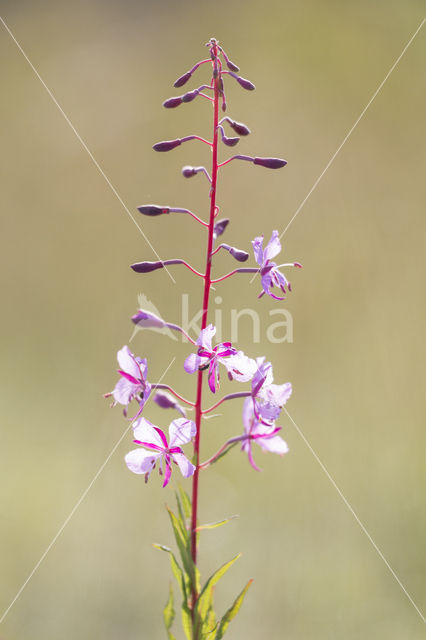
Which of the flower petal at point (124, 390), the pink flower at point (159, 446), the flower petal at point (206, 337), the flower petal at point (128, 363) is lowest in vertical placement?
the pink flower at point (159, 446)

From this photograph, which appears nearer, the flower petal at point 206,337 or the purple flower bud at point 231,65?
the flower petal at point 206,337

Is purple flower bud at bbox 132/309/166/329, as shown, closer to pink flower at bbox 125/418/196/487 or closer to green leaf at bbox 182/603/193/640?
pink flower at bbox 125/418/196/487

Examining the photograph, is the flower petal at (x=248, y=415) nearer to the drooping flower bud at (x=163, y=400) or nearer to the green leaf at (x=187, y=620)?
the drooping flower bud at (x=163, y=400)

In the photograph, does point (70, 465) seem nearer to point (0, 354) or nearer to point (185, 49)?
point (0, 354)

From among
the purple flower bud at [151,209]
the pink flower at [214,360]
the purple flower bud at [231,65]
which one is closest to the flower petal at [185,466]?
the pink flower at [214,360]

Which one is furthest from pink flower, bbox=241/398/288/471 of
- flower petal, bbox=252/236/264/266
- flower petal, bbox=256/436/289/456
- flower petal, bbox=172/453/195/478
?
flower petal, bbox=252/236/264/266

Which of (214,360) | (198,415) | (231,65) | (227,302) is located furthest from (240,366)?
(227,302)

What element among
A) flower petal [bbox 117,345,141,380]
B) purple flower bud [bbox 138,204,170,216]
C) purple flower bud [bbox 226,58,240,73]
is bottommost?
flower petal [bbox 117,345,141,380]
